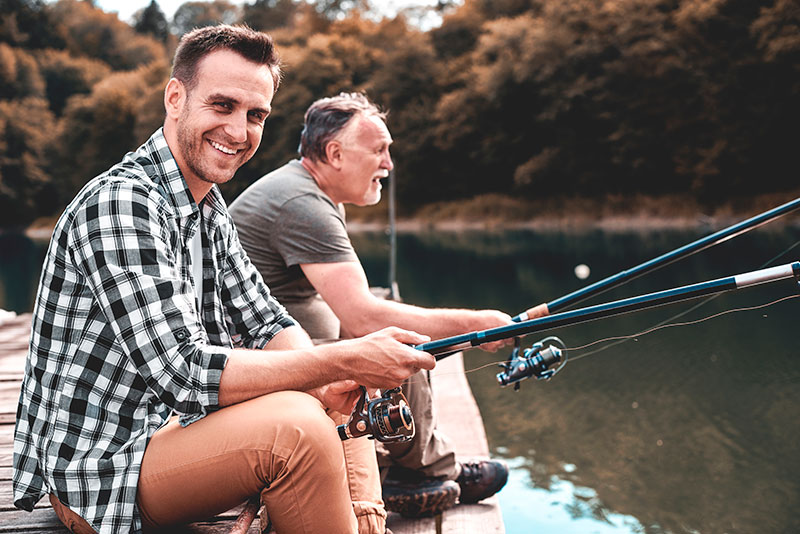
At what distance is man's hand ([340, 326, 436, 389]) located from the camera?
179 centimetres

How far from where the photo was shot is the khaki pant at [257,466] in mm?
1627

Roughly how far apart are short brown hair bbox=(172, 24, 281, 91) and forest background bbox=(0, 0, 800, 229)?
15.5 meters

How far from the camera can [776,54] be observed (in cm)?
2516

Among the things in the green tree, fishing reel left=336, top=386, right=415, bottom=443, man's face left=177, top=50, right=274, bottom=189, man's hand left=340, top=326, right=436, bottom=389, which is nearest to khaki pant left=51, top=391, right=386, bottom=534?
man's hand left=340, top=326, right=436, bottom=389

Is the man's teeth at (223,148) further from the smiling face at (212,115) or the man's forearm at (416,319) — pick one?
the man's forearm at (416,319)

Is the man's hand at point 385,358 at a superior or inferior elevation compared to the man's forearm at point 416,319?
superior

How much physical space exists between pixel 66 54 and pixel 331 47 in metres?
31.7

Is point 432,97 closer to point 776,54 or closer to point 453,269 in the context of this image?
point 776,54

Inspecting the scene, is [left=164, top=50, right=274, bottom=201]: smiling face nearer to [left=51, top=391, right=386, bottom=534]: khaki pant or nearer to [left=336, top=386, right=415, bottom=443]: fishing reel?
[left=51, top=391, right=386, bottom=534]: khaki pant

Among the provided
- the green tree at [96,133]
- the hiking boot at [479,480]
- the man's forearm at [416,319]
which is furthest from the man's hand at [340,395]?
the green tree at [96,133]

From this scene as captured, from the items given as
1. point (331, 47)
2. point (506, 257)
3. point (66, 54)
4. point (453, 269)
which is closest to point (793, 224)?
point (506, 257)

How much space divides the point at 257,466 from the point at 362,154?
1.94m

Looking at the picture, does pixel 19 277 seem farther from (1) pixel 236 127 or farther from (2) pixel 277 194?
(1) pixel 236 127

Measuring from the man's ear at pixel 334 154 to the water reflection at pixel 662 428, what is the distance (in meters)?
2.52
